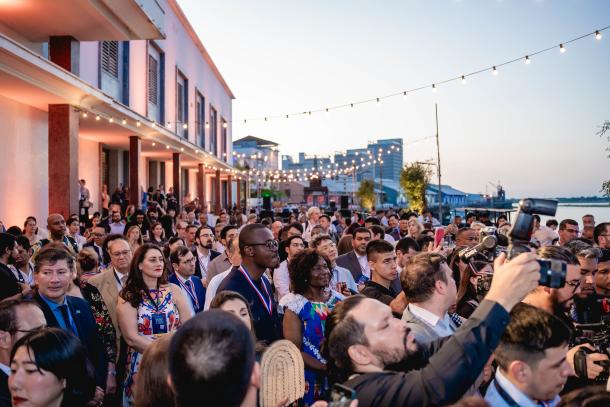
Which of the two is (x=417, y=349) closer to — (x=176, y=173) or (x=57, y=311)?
(x=57, y=311)

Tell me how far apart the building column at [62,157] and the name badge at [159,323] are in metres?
8.22

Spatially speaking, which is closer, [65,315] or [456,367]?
[456,367]

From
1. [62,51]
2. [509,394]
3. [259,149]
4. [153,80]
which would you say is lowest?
[509,394]

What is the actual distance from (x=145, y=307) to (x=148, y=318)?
0.11 metres

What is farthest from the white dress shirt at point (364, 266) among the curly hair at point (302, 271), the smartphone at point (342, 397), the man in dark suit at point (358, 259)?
the smartphone at point (342, 397)

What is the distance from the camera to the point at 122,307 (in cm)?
392

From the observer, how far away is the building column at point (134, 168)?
52.6 feet

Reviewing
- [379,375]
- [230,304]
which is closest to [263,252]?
[230,304]

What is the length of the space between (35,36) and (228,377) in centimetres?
1273

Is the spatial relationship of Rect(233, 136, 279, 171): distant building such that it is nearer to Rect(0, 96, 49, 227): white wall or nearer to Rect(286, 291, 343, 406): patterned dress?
Rect(0, 96, 49, 227): white wall

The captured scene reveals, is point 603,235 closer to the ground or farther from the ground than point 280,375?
farther from the ground

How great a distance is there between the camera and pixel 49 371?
7.82 feet

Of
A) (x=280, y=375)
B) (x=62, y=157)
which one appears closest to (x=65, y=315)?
(x=280, y=375)

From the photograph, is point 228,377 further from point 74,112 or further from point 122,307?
point 74,112
